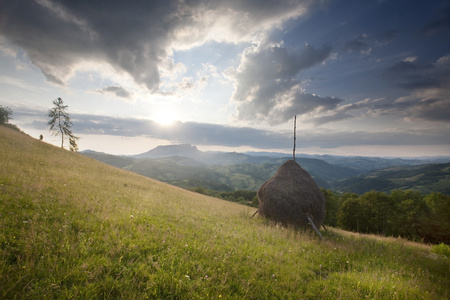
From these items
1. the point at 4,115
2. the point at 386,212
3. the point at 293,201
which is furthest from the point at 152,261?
the point at 4,115

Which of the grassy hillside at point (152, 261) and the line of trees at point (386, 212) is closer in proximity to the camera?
the grassy hillside at point (152, 261)

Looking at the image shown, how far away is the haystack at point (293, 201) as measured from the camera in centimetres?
1180

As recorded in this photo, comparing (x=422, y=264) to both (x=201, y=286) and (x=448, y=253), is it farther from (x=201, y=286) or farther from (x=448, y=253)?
(x=201, y=286)

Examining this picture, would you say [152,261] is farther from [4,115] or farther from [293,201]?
[4,115]

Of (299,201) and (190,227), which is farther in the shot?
(299,201)

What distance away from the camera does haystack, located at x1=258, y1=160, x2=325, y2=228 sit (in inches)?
465

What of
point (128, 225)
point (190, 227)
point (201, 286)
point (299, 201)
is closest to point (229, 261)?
point (201, 286)

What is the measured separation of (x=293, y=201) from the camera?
39.8 feet

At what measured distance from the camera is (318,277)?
5.80m

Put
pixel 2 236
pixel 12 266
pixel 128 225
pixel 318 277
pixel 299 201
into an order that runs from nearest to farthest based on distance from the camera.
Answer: pixel 12 266
pixel 2 236
pixel 318 277
pixel 128 225
pixel 299 201

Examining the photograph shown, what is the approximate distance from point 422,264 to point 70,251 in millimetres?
13581

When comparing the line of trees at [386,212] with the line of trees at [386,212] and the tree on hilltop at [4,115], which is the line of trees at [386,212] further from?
the tree on hilltop at [4,115]

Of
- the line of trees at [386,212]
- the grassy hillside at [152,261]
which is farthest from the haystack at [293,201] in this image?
the line of trees at [386,212]

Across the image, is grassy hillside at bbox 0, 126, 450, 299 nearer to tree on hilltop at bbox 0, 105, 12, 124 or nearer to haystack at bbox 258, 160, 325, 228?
haystack at bbox 258, 160, 325, 228
